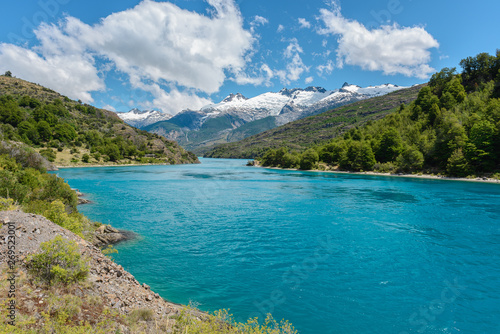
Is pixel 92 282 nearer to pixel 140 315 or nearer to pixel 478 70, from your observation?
pixel 140 315

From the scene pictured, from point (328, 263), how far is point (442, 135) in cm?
9535

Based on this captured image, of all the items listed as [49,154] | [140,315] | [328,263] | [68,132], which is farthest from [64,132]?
[140,315]

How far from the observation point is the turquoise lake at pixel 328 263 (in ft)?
41.1

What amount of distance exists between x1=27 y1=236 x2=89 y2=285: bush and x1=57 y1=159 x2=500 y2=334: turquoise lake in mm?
5571

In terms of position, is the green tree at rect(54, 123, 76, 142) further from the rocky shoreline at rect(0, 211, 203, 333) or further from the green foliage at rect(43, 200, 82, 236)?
the rocky shoreline at rect(0, 211, 203, 333)

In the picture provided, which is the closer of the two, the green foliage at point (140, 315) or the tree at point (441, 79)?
the green foliage at point (140, 315)

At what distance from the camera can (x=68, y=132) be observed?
129 m

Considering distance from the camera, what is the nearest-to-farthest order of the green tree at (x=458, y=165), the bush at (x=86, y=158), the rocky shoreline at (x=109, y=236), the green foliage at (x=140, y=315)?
the green foliage at (x=140, y=315)
the rocky shoreline at (x=109, y=236)
the green tree at (x=458, y=165)
the bush at (x=86, y=158)

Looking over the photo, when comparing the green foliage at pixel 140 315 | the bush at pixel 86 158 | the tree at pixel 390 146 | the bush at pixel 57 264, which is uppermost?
the tree at pixel 390 146

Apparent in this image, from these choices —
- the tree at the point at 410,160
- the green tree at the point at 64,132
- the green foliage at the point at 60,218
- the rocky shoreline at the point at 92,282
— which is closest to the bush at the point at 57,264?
the rocky shoreline at the point at 92,282

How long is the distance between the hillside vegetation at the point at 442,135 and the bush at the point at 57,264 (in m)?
98.9

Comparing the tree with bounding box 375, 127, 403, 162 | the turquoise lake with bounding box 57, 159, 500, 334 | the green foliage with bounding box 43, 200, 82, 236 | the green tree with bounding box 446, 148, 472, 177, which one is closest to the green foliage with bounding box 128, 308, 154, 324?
the turquoise lake with bounding box 57, 159, 500, 334

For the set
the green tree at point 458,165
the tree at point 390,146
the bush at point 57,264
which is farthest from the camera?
the tree at point 390,146

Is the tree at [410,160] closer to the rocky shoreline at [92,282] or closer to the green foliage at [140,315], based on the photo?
the rocky shoreline at [92,282]
